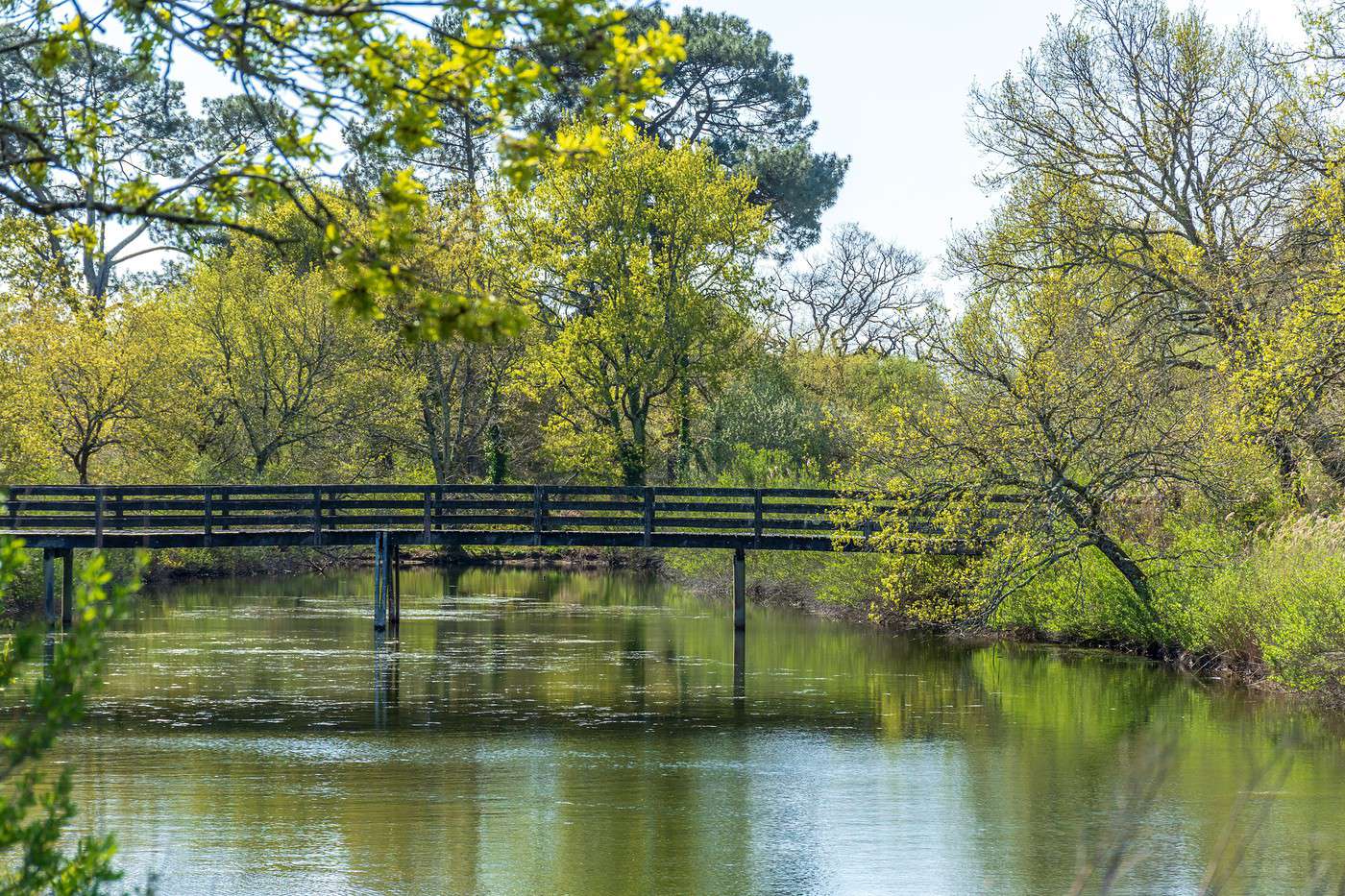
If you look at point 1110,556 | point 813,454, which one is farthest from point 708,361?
point 1110,556

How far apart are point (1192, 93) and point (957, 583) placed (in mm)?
9155

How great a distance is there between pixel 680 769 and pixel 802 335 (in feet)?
133

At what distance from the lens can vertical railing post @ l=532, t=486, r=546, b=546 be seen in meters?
29.1

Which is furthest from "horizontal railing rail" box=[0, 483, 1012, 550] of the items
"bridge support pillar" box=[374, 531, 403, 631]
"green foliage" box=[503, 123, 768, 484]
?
"green foliage" box=[503, 123, 768, 484]

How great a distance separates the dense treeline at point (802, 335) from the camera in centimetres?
1952

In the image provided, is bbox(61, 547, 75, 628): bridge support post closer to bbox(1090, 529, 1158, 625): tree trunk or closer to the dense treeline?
the dense treeline

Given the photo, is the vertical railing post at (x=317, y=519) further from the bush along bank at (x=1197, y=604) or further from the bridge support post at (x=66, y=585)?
the bush along bank at (x=1197, y=604)

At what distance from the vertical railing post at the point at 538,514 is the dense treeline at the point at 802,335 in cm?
479

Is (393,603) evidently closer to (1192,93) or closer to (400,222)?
(1192,93)

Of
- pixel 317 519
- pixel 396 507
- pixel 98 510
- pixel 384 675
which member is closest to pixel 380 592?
pixel 317 519

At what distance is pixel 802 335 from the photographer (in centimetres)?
5531

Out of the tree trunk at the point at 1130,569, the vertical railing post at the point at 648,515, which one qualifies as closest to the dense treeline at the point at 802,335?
the tree trunk at the point at 1130,569

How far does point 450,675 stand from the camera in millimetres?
22672

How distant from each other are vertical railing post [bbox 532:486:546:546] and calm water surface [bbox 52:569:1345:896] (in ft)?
8.02
